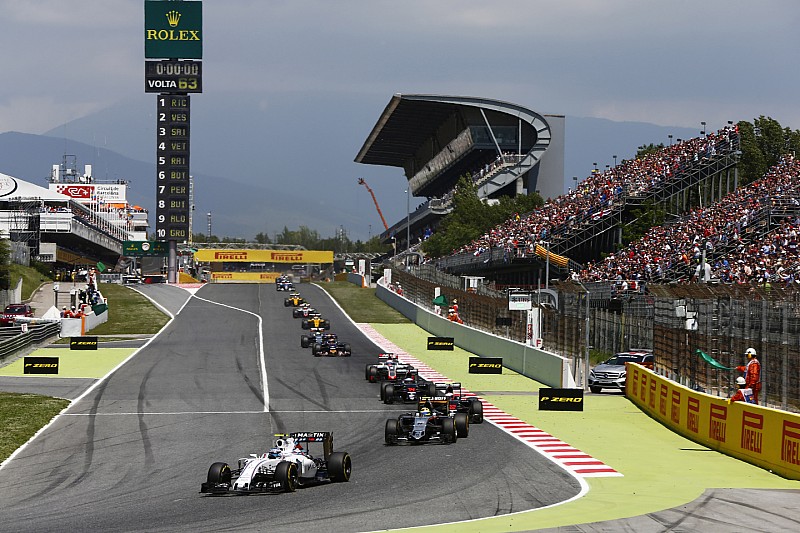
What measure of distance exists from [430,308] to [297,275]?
301 ft

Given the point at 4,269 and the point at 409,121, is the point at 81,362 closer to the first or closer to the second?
the point at 4,269

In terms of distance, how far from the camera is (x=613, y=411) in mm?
31125

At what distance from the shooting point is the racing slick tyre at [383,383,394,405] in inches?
1256

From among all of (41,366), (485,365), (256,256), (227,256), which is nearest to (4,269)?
(41,366)

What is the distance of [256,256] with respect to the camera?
168 meters

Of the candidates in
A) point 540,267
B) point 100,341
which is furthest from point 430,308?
point 100,341

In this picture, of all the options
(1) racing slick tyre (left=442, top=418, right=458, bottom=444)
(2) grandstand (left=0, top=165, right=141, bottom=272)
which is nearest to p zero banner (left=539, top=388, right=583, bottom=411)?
(1) racing slick tyre (left=442, top=418, right=458, bottom=444)

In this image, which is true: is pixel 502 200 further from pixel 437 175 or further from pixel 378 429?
pixel 378 429

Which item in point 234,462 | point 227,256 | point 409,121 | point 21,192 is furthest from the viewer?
point 227,256

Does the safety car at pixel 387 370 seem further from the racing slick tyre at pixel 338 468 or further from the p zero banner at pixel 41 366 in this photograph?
the racing slick tyre at pixel 338 468

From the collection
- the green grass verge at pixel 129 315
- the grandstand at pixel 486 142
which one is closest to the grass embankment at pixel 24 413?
the green grass verge at pixel 129 315

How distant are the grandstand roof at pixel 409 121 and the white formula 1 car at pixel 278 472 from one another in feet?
344

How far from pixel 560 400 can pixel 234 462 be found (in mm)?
12633

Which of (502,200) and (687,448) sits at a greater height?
(502,200)
